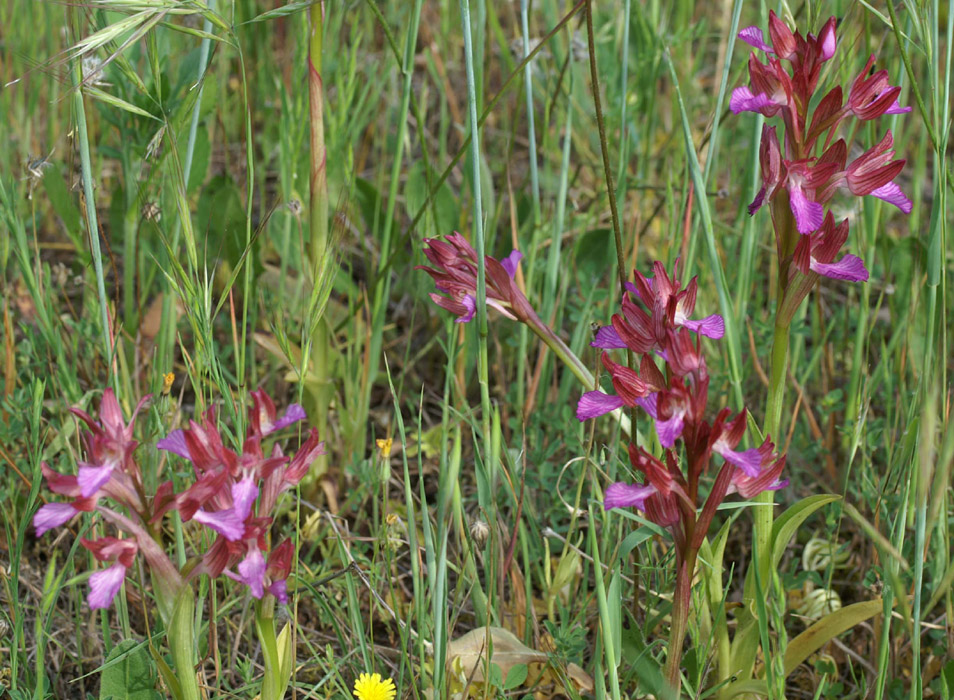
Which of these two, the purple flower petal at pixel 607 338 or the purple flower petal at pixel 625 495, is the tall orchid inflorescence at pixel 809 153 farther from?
the purple flower petal at pixel 625 495

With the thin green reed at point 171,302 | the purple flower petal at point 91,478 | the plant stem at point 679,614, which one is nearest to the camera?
the purple flower petal at point 91,478

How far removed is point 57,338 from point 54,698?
592 mm

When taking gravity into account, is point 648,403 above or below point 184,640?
above

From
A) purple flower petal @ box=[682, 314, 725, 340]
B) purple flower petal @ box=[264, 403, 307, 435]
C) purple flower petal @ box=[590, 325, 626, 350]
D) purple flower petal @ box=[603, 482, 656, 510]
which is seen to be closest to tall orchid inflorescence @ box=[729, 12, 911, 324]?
purple flower petal @ box=[682, 314, 725, 340]

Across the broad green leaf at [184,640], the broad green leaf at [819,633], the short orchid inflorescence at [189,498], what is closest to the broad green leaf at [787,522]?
the broad green leaf at [819,633]

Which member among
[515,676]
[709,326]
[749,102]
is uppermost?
[749,102]

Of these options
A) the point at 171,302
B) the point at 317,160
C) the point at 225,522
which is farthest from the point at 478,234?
the point at 171,302

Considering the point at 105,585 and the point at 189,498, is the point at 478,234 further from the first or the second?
the point at 105,585

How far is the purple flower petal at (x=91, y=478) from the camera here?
2.90 ft

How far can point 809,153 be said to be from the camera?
1.16 m

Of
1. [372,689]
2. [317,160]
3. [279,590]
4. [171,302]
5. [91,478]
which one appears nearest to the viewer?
[91,478]

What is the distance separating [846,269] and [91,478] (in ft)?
2.94

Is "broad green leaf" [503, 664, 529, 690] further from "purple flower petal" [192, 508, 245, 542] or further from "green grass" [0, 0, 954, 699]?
"purple flower petal" [192, 508, 245, 542]

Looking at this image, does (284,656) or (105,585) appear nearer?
(105,585)
